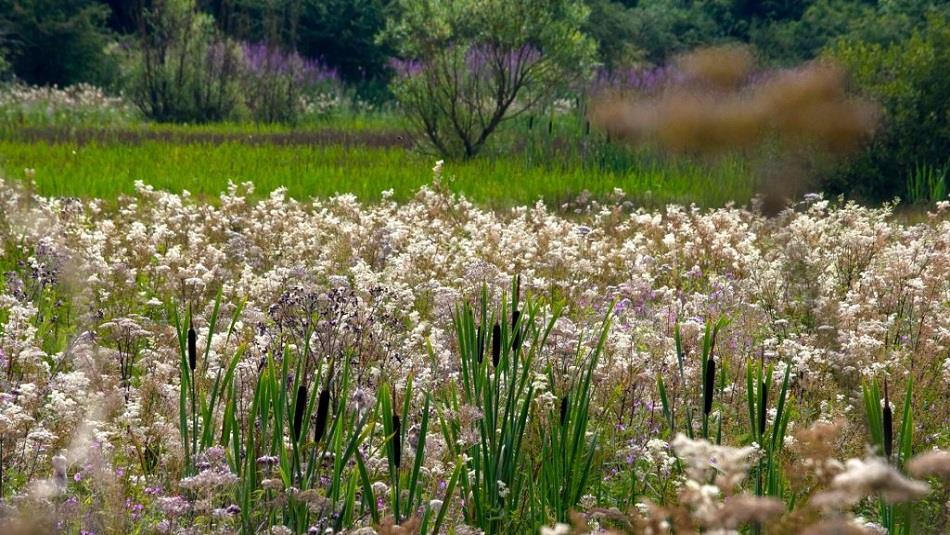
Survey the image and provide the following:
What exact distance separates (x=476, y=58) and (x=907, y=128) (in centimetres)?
709

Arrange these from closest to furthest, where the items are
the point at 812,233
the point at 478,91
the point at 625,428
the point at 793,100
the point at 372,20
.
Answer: the point at 625,428, the point at 812,233, the point at 793,100, the point at 478,91, the point at 372,20

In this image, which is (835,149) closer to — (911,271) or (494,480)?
(911,271)

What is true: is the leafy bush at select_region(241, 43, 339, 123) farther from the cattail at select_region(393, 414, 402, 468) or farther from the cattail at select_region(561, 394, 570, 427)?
the cattail at select_region(393, 414, 402, 468)

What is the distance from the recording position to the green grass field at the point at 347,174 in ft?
39.9

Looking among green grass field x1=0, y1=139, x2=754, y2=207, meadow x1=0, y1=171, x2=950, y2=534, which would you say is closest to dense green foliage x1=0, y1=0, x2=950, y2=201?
green grass field x1=0, y1=139, x2=754, y2=207

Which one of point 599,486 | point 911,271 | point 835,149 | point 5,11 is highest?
point 5,11

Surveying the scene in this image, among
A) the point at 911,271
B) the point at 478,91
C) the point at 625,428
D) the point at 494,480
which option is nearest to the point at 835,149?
the point at 478,91

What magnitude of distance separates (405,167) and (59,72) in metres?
19.6

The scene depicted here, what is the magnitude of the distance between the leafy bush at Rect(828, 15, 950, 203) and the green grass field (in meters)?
1.38

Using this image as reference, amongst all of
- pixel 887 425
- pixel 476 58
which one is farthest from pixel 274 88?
pixel 887 425

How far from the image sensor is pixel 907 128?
13.0 meters

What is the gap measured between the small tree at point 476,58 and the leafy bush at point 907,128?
486 centimetres

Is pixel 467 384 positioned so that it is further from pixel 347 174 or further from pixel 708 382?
pixel 347 174

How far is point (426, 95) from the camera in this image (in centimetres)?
1612
